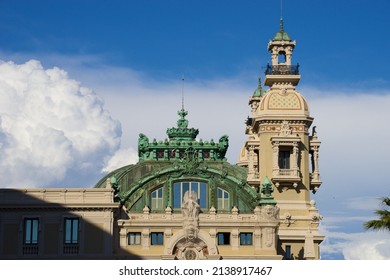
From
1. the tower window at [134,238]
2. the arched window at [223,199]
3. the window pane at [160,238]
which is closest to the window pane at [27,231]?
the tower window at [134,238]

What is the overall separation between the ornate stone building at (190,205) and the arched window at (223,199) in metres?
0.10

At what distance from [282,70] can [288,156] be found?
31.9ft

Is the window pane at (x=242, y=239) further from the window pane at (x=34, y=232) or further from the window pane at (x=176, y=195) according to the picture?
the window pane at (x=34, y=232)

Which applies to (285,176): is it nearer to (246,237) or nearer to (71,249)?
(246,237)

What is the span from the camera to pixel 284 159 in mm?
126125

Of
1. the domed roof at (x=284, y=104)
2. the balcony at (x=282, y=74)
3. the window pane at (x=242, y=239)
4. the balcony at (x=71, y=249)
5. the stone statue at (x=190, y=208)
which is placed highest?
the balcony at (x=282, y=74)

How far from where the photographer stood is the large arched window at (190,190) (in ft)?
370

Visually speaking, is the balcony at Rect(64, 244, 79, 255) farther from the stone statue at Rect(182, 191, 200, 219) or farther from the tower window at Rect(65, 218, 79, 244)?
the stone statue at Rect(182, 191, 200, 219)

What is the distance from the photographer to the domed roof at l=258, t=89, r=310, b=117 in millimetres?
125688

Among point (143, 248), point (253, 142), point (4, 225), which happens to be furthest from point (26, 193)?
point (253, 142)

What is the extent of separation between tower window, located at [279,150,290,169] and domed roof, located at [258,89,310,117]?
4137 mm

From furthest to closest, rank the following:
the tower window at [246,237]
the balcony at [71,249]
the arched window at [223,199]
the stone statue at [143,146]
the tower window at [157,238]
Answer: the stone statue at [143,146], the arched window at [223,199], the tower window at [246,237], the tower window at [157,238], the balcony at [71,249]
